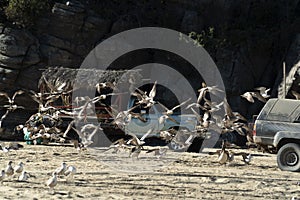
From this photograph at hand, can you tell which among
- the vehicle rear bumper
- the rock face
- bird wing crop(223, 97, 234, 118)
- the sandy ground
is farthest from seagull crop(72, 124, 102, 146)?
the rock face

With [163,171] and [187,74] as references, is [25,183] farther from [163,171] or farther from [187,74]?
[187,74]

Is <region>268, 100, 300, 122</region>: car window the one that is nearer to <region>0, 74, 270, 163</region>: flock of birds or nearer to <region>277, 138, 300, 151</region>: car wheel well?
<region>0, 74, 270, 163</region>: flock of birds

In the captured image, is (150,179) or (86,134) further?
(86,134)

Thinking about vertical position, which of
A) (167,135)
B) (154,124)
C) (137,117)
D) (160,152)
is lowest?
(160,152)

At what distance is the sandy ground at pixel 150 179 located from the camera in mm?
9039

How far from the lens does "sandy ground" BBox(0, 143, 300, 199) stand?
9039 mm

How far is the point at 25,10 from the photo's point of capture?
28.4 m

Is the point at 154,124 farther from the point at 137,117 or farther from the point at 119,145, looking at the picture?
the point at 119,145

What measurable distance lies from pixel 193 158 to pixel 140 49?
15294 mm

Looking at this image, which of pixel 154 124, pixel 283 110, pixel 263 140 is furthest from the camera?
pixel 154 124

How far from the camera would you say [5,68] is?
27047 mm

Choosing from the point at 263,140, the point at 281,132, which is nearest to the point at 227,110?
the point at 263,140

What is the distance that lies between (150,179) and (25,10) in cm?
1951

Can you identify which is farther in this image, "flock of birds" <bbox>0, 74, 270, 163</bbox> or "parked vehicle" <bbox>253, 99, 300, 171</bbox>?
"flock of birds" <bbox>0, 74, 270, 163</bbox>
